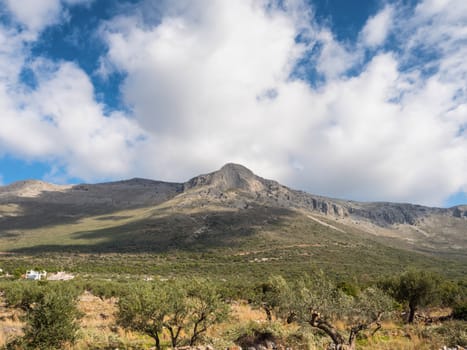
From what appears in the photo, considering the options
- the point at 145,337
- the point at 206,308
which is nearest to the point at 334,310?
the point at 206,308

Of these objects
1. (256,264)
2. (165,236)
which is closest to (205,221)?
(165,236)

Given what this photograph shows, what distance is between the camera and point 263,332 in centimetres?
1570

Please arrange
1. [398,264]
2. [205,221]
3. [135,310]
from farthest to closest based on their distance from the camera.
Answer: [205,221], [398,264], [135,310]

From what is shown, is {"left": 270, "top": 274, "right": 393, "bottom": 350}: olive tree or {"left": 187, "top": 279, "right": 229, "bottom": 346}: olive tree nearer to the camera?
{"left": 270, "top": 274, "right": 393, "bottom": 350}: olive tree

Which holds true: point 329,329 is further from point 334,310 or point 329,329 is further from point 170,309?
point 170,309

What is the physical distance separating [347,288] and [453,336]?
2254 centimetres

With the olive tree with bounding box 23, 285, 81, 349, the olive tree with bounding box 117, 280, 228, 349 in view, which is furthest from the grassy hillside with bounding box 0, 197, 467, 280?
the olive tree with bounding box 23, 285, 81, 349

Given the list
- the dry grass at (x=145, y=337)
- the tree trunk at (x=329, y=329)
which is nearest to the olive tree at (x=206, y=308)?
the dry grass at (x=145, y=337)

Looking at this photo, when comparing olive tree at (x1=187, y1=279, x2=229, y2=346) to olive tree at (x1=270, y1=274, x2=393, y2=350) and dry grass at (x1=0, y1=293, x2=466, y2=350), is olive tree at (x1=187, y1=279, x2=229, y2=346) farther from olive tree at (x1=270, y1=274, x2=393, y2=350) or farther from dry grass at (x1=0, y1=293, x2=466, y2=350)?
olive tree at (x1=270, y1=274, x2=393, y2=350)

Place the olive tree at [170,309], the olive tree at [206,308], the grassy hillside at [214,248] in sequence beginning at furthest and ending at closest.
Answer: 1. the grassy hillside at [214,248]
2. the olive tree at [206,308]
3. the olive tree at [170,309]

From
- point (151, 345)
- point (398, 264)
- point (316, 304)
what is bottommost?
point (398, 264)

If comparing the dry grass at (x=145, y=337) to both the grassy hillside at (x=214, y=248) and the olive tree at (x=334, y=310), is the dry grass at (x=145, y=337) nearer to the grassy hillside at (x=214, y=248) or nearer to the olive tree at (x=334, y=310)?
the olive tree at (x=334, y=310)

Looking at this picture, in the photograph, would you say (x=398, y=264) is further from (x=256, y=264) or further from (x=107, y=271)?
(x=107, y=271)

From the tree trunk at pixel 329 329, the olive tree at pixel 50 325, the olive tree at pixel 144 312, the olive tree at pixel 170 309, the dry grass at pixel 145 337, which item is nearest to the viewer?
the olive tree at pixel 50 325
